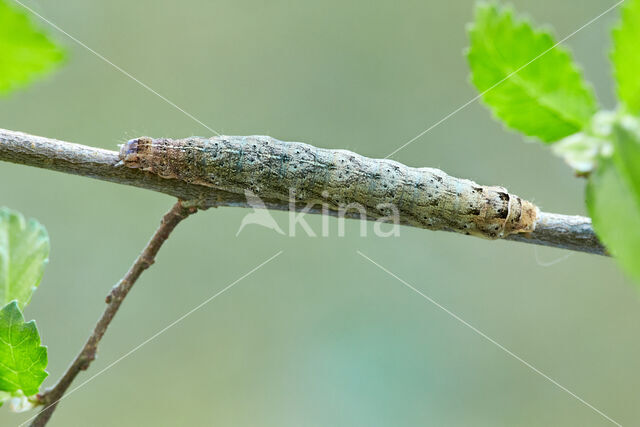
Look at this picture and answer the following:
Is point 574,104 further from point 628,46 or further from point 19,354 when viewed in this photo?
point 19,354

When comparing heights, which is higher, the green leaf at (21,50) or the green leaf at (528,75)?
the green leaf at (528,75)

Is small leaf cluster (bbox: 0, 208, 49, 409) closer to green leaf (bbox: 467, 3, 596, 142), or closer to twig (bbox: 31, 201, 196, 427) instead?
twig (bbox: 31, 201, 196, 427)

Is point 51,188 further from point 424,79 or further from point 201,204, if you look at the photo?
point 201,204

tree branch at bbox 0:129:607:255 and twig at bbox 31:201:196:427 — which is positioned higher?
tree branch at bbox 0:129:607:255

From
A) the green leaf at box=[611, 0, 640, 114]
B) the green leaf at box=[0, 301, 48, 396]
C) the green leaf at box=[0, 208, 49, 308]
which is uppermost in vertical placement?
the green leaf at box=[611, 0, 640, 114]

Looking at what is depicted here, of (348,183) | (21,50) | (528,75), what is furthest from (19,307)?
(348,183)

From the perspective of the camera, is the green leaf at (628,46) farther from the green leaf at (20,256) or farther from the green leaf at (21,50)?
the green leaf at (20,256)

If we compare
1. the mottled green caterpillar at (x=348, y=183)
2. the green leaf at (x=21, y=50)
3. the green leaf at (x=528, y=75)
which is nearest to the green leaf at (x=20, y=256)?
the mottled green caterpillar at (x=348, y=183)

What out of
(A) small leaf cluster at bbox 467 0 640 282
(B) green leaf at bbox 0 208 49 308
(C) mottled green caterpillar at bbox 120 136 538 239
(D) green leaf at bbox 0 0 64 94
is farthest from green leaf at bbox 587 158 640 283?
(C) mottled green caterpillar at bbox 120 136 538 239
